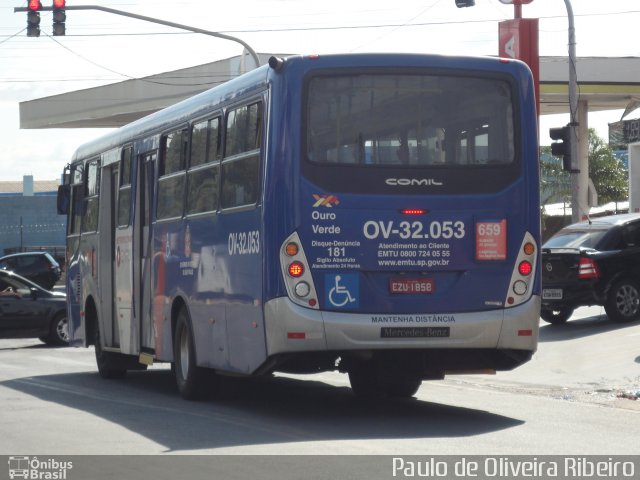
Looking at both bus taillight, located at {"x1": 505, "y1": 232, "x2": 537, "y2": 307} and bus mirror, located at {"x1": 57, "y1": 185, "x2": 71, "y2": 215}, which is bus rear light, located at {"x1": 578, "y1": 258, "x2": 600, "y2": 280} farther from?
bus taillight, located at {"x1": 505, "y1": 232, "x2": 537, "y2": 307}

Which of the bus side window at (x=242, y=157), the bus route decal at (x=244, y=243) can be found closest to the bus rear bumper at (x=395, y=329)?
the bus route decal at (x=244, y=243)

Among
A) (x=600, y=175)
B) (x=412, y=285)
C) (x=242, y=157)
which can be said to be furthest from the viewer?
(x=600, y=175)

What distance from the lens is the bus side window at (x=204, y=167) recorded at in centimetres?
1423

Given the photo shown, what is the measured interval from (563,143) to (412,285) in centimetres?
1158

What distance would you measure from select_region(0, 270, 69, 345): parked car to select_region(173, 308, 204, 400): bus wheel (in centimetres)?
1131

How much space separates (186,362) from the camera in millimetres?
15086

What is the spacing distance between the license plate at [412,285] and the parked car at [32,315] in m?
14.7

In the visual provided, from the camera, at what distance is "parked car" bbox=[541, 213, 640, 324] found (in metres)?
23.0

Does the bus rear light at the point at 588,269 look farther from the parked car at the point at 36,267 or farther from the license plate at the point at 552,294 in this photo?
the parked car at the point at 36,267

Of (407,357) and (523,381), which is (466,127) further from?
(523,381)

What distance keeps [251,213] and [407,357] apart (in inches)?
77.6

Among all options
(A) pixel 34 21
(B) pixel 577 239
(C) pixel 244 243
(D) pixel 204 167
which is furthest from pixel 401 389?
(A) pixel 34 21

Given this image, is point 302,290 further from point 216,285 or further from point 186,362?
point 186,362

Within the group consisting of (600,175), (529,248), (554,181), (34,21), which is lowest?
(529,248)
